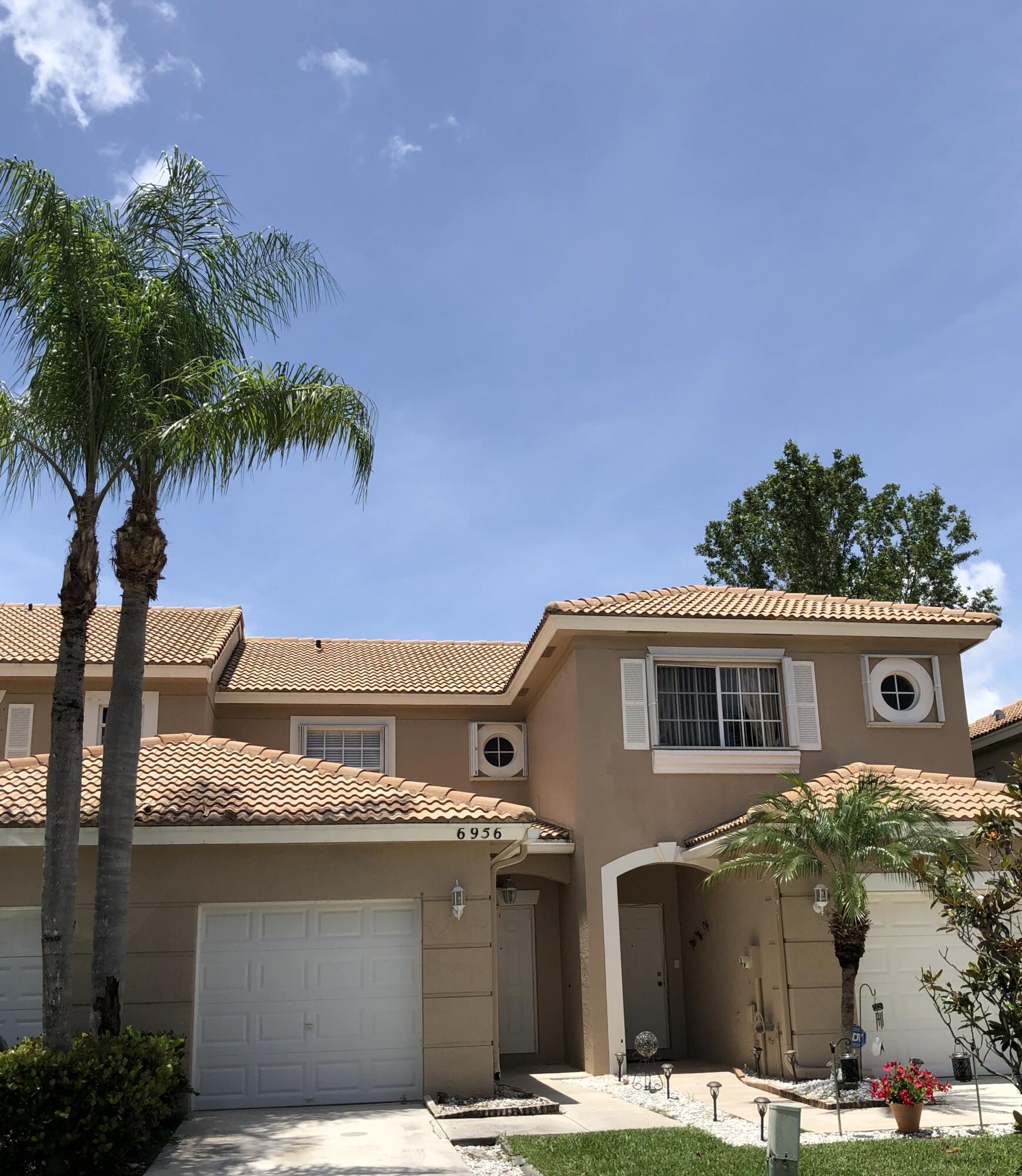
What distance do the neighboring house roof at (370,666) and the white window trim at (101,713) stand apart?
1.57 meters

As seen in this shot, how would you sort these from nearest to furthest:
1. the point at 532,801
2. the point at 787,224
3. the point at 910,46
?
1. the point at 910,46
2. the point at 787,224
3. the point at 532,801

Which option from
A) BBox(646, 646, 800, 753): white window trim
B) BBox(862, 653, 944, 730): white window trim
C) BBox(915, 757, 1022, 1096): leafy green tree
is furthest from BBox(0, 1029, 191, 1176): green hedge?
BBox(862, 653, 944, 730): white window trim

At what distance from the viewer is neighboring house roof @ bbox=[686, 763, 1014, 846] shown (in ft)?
49.0

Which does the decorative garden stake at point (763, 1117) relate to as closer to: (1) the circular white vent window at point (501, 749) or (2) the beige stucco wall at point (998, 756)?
(1) the circular white vent window at point (501, 749)

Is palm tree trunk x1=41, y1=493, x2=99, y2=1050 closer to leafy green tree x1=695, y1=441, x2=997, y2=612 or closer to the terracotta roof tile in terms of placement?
the terracotta roof tile

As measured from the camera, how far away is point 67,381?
11.4 metres

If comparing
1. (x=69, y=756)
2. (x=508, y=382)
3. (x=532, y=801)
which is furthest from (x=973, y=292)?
(x=69, y=756)

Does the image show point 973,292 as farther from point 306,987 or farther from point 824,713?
point 306,987

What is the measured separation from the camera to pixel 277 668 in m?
22.1

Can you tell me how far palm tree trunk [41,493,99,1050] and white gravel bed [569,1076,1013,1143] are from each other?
428 centimetres

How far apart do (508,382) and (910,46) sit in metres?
6.80

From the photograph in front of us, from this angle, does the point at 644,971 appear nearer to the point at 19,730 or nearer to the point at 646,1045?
the point at 646,1045

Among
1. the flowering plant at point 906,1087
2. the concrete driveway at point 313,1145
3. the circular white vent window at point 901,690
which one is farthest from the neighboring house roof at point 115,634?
the flowering plant at point 906,1087

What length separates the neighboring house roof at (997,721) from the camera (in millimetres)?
22859
